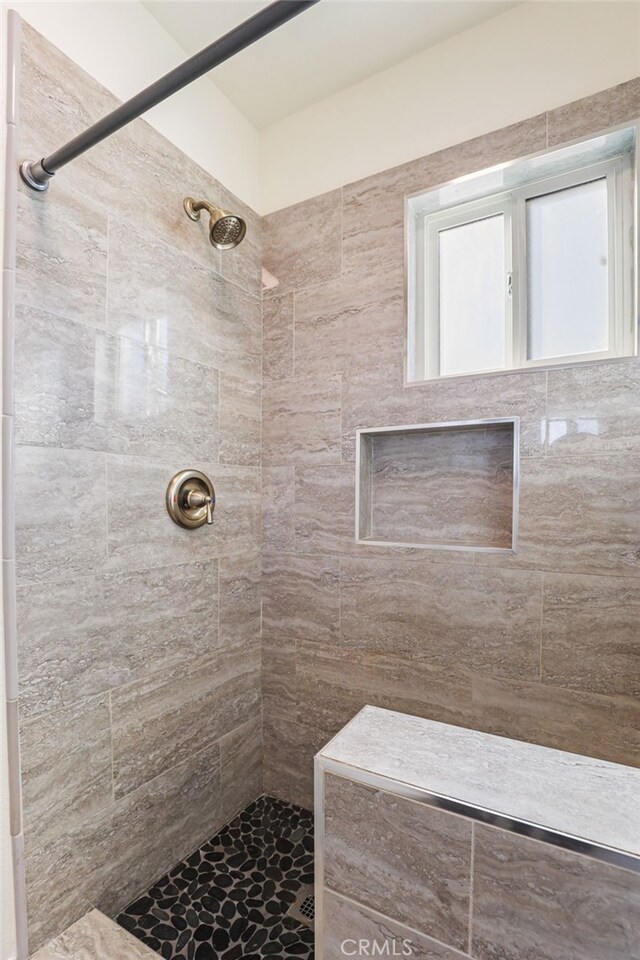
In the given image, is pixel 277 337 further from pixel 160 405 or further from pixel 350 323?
pixel 160 405

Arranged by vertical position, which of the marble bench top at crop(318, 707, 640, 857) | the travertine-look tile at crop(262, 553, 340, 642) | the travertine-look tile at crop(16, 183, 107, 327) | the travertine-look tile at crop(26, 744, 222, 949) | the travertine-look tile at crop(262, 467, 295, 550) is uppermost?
the travertine-look tile at crop(16, 183, 107, 327)

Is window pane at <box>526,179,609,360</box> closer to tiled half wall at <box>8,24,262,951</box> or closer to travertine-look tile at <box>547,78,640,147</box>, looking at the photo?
travertine-look tile at <box>547,78,640,147</box>

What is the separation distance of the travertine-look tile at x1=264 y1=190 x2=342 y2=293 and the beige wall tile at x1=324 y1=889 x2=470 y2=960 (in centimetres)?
182

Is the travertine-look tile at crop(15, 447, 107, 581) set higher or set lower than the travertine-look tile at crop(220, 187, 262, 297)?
lower

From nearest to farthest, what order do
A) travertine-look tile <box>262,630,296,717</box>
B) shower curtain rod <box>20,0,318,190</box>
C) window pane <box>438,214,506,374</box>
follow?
1. shower curtain rod <box>20,0,318,190</box>
2. window pane <box>438,214,506,374</box>
3. travertine-look tile <box>262,630,296,717</box>

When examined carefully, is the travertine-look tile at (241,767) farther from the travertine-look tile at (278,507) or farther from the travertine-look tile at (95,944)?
the travertine-look tile at (278,507)

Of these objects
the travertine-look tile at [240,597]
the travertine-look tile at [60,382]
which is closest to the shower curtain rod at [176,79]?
the travertine-look tile at [60,382]

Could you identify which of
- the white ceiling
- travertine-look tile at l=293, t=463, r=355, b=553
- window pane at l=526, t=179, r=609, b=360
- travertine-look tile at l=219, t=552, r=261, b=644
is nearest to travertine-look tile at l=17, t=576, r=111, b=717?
travertine-look tile at l=219, t=552, r=261, b=644

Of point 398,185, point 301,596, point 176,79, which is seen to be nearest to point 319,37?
point 398,185

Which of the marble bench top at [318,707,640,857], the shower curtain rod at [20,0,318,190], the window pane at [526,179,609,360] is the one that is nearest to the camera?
the shower curtain rod at [20,0,318,190]

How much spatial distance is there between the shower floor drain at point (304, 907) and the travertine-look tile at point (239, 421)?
1.37m

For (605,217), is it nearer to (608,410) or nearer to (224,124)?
(608,410)

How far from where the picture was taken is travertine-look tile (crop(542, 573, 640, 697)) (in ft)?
4.20

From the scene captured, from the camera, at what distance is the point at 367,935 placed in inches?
37.6
